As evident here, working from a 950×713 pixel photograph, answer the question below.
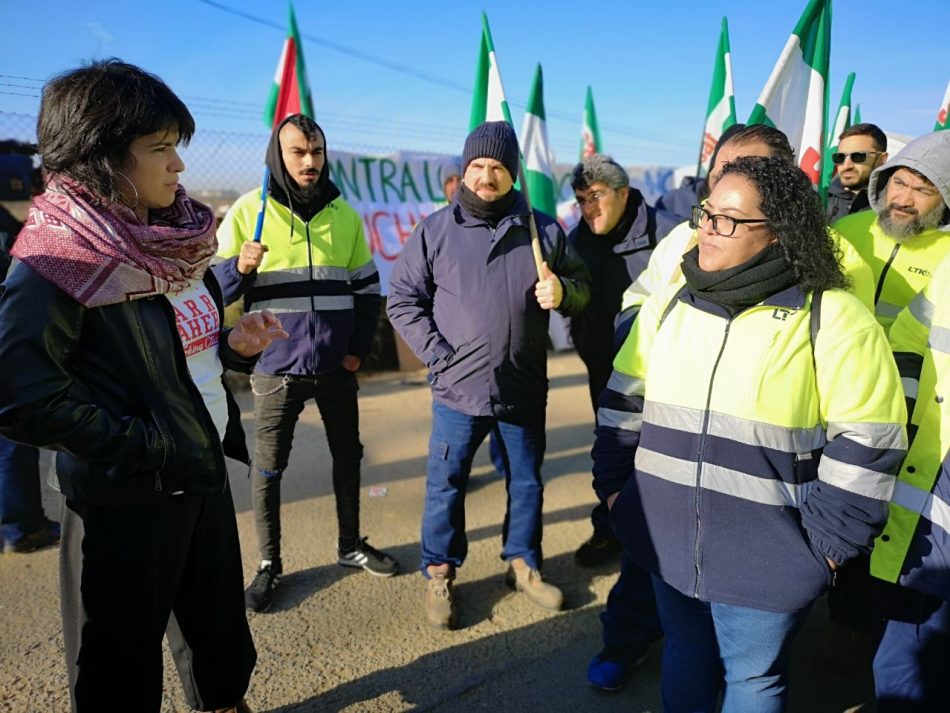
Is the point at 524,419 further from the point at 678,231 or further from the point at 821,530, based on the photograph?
the point at 821,530

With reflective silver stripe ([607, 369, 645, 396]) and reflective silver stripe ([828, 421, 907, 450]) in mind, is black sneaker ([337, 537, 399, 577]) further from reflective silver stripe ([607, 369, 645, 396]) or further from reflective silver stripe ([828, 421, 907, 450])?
reflective silver stripe ([828, 421, 907, 450])

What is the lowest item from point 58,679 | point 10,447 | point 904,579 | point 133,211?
point 58,679

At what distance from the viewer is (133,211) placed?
1589 mm

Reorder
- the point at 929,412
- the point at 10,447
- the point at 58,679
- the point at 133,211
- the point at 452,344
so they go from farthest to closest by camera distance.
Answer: the point at 10,447 → the point at 452,344 → the point at 58,679 → the point at 929,412 → the point at 133,211

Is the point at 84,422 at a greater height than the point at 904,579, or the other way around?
the point at 84,422

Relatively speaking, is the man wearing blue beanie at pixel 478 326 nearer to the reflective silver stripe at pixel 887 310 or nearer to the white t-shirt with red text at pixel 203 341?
the white t-shirt with red text at pixel 203 341

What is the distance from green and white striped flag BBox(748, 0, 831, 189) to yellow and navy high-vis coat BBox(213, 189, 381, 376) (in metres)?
2.17

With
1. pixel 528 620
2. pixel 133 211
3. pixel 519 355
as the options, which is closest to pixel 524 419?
pixel 519 355

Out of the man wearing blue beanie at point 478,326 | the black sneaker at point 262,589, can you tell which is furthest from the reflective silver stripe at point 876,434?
the black sneaker at point 262,589

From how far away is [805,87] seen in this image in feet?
10.9

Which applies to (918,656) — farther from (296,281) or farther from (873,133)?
(873,133)

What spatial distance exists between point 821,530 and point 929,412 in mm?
584

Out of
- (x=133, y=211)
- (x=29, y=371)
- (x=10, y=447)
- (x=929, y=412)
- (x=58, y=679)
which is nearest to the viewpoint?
(x=29, y=371)

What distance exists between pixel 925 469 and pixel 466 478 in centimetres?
175
